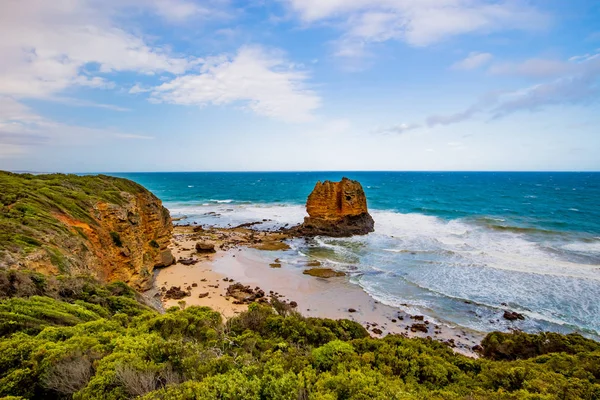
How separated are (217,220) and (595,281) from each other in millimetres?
45323

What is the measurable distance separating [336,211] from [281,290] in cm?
1910

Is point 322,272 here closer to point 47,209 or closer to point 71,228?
point 71,228

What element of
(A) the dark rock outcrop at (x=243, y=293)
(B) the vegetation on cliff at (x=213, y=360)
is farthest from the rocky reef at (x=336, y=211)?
(B) the vegetation on cliff at (x=213, y=360)

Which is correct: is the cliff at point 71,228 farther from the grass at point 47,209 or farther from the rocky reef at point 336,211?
the rocky reef at point 336,211

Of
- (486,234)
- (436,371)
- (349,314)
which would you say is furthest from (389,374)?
(486,234)

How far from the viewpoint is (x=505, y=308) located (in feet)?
61.4

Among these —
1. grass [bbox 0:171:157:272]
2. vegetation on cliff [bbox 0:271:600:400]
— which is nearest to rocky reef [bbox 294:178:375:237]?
grass [bbox 0:171:157:272]

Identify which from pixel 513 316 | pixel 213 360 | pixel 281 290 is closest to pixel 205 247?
pixel 281 290

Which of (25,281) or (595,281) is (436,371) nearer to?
(25,281)

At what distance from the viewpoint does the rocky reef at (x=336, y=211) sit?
3834 cm

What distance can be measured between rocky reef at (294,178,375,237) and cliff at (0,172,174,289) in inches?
884

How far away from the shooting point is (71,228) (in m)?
13.0

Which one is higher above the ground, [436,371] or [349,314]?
[436,371]

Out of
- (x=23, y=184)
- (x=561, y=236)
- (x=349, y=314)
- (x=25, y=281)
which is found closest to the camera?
(x=25, y=281)
